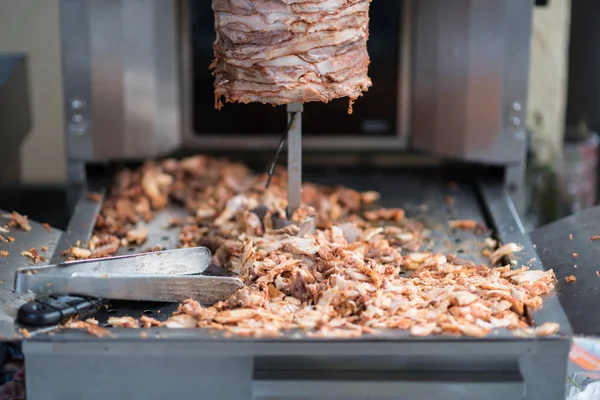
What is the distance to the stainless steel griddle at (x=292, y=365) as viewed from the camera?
1.26m

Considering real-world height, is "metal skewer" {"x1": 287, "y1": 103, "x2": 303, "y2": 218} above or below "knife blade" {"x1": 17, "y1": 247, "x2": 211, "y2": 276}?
above

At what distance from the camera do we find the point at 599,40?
3061 mm

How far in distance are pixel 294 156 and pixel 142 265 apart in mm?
338

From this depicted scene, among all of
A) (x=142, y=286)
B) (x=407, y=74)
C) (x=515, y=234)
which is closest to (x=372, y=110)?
(x=407, y=74)

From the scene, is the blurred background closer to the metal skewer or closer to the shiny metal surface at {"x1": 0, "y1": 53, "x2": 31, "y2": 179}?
the shiny metal surface at {"x1": 0, "y1": 53, "x2": 31, "y2": 179}

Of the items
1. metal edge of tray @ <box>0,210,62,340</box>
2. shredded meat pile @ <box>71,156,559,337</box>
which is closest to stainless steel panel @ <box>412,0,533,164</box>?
shredded meat pile @ <box>71,156,559,337</box>

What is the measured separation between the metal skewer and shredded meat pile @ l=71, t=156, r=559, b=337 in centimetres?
3

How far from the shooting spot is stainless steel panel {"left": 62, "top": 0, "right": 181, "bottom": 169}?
195 centimetres

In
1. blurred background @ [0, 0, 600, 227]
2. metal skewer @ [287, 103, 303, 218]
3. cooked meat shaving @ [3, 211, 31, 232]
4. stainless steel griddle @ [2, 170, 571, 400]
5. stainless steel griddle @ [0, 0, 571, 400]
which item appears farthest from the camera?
blurred background @ [0, 0, 600, 227]

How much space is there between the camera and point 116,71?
198 cm

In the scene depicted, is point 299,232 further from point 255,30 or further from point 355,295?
point 255,30

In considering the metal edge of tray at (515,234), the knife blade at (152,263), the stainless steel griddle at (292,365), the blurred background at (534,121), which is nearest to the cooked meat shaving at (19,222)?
the knife blade at (152,263)

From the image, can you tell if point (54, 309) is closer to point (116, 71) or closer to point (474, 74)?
point (116, 71)

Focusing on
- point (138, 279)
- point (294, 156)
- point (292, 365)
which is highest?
point (294, 156)
